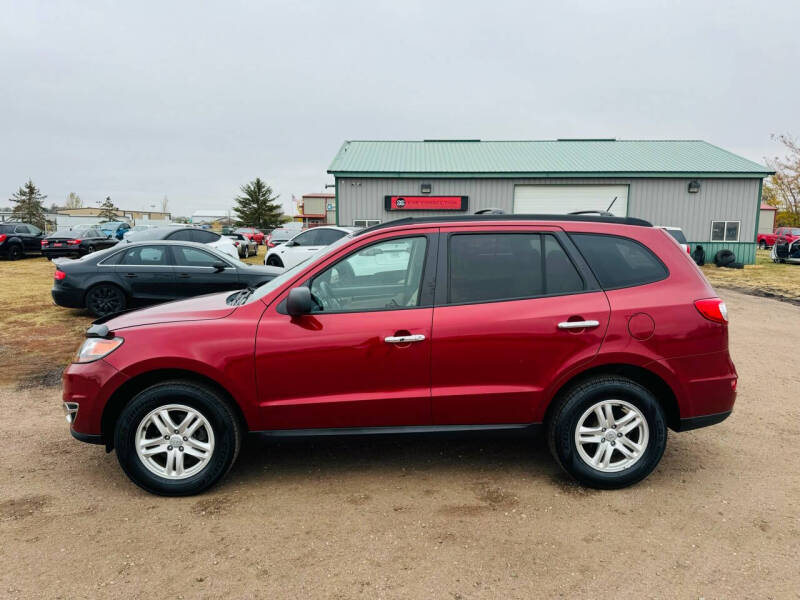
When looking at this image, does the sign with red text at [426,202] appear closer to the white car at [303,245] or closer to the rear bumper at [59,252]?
the white car at [303,245]

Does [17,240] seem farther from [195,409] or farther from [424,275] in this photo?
[424,275]

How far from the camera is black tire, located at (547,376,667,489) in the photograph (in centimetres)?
349

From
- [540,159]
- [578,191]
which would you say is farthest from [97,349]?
[540,159]

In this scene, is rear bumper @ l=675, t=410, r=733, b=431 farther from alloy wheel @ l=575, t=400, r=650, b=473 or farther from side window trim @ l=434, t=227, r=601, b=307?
side window trim @ l=434, t=227, r=601, b=307

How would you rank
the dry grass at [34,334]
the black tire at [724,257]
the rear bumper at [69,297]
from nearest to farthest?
1. the dry grass at [34,334]
2. the rear bumper at [69,297]
3. the black tire at [724,257]

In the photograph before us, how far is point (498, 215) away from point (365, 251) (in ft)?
3.25

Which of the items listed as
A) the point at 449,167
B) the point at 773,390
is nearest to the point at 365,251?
the point at 773,390

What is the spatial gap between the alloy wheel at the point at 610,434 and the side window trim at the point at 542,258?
30.2 inches

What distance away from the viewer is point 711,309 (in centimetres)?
354

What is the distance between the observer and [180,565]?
2812 millimetres

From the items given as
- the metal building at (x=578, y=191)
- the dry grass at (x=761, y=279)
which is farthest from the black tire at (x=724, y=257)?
the metal building at (x=578, y=191)

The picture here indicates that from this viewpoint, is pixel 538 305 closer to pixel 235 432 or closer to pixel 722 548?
pixel 722 548

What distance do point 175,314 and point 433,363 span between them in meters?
1.73

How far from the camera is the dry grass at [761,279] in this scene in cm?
1469
